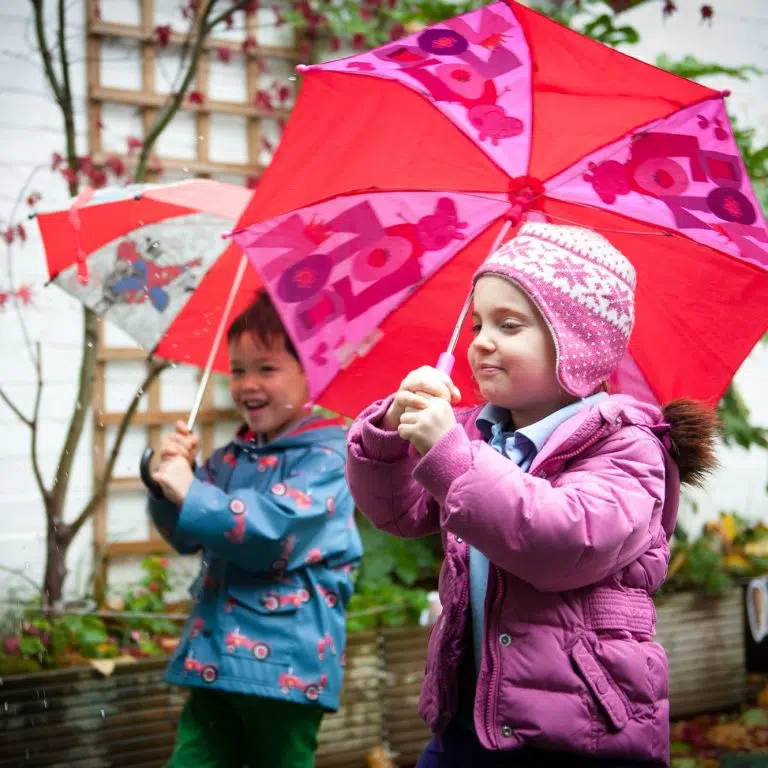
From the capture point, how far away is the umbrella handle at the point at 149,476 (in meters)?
2.33

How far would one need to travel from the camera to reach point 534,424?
66.1 inches

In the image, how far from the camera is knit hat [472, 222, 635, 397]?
1632 millimetres

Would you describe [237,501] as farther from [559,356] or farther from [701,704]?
[701,704]

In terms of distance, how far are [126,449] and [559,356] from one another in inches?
119

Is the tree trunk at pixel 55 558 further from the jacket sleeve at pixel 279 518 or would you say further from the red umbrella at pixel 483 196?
the red umbrella at pixel 483 196

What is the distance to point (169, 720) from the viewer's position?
3.18m

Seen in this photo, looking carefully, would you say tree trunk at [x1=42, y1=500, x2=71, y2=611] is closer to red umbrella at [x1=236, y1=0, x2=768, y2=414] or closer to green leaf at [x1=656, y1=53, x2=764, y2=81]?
red umbrella at [x1=236, y1=0, x2=768, y2=414]

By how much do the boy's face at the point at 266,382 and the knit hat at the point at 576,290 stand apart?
945 millimetres

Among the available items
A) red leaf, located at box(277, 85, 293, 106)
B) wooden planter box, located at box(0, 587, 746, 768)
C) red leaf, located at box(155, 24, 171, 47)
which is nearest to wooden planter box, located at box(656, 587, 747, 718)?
wooden planter box, located at box(0, 587, 746, 768)

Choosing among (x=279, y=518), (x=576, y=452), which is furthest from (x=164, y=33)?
(x=576, y=452)

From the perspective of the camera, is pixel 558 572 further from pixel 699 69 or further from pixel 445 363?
pixel 699 69

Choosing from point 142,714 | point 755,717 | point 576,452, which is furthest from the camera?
point 755,717

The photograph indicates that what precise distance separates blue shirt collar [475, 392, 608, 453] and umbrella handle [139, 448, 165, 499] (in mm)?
862

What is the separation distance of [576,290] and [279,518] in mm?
1026
